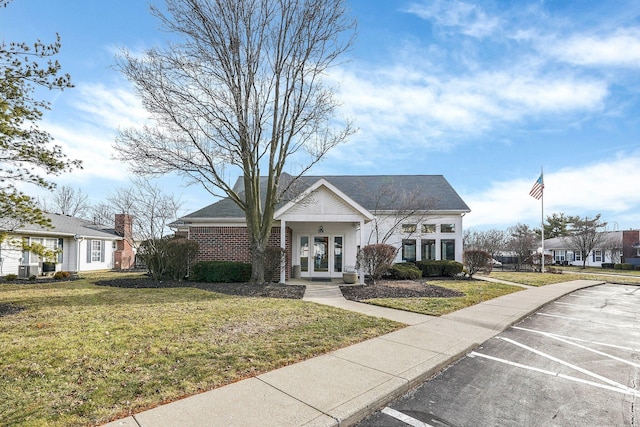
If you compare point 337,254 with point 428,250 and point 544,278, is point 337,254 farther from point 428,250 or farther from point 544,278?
point 544,278

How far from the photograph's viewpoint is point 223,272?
14258 mm

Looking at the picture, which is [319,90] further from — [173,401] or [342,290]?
[173,401]

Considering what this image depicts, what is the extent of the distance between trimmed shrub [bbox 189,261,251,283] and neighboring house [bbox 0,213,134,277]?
586 cm

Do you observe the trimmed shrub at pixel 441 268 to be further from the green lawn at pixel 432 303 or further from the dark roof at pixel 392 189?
the green lawn at pixel 432 303

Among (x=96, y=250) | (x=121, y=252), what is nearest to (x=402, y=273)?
(x=96, y=250)

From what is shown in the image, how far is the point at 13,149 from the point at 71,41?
280 cm

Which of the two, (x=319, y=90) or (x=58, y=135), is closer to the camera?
(x=58, y=135)

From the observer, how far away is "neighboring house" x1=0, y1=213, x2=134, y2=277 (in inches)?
707

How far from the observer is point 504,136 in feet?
52.0

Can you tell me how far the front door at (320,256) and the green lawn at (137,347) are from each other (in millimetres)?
7386

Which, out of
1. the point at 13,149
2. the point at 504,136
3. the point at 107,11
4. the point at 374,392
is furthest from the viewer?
the point at 504,136

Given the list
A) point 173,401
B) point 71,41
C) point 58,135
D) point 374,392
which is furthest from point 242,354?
point 71,41

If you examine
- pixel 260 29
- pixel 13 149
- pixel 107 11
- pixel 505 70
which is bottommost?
pixel 13 149

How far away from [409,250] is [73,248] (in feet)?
73.6
